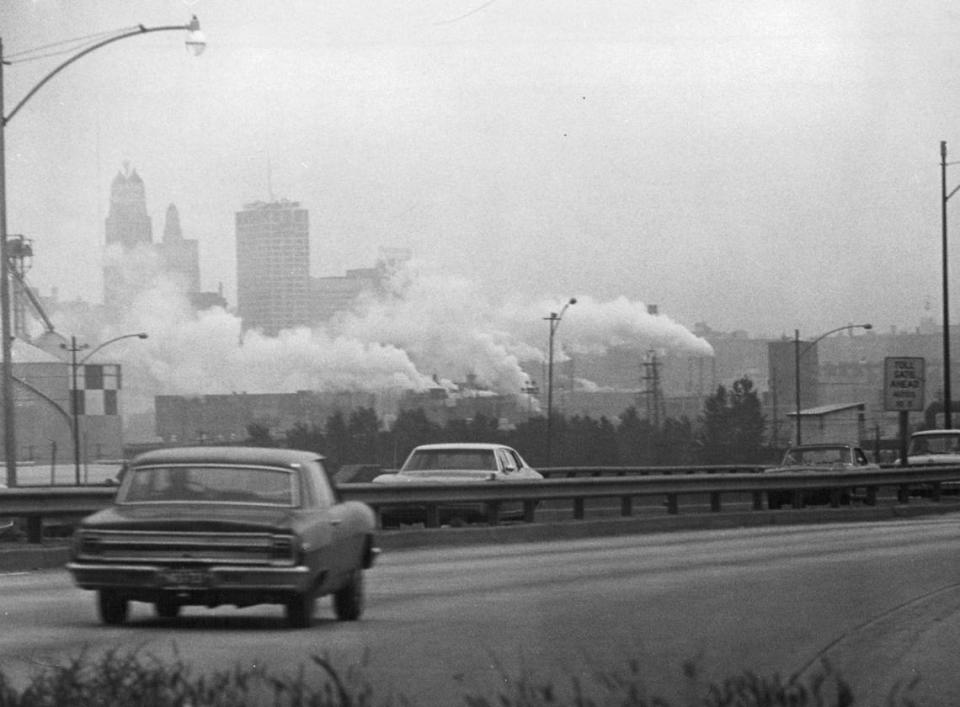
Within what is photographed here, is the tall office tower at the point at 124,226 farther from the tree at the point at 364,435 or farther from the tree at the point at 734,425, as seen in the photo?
the tree at the point at 734,425

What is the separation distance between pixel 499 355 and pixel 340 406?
11372mm

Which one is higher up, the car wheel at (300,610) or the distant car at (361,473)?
the car wheel at (300,610)

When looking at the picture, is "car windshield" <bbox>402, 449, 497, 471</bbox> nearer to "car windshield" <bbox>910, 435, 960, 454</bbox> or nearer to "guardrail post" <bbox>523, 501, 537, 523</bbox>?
"guardrail post" <bbox>523, 501, 537, 523</bbox>

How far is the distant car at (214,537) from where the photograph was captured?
13.4m

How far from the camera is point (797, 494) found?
3778 cm

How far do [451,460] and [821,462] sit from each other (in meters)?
14.3

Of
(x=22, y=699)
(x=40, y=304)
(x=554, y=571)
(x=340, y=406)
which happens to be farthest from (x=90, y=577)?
(x=40, y=304)

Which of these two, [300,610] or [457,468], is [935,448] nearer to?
[457,468]

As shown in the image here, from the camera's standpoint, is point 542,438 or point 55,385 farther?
point 542,438

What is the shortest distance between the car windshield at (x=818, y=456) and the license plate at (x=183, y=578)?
101 ft

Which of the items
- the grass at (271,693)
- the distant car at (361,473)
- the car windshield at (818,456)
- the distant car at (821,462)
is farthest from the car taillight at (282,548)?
the distant car at (361,473)

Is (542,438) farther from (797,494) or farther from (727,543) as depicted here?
(727,543)

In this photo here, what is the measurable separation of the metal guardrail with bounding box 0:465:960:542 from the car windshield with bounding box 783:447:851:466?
74.7 inches

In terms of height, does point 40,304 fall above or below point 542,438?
above
